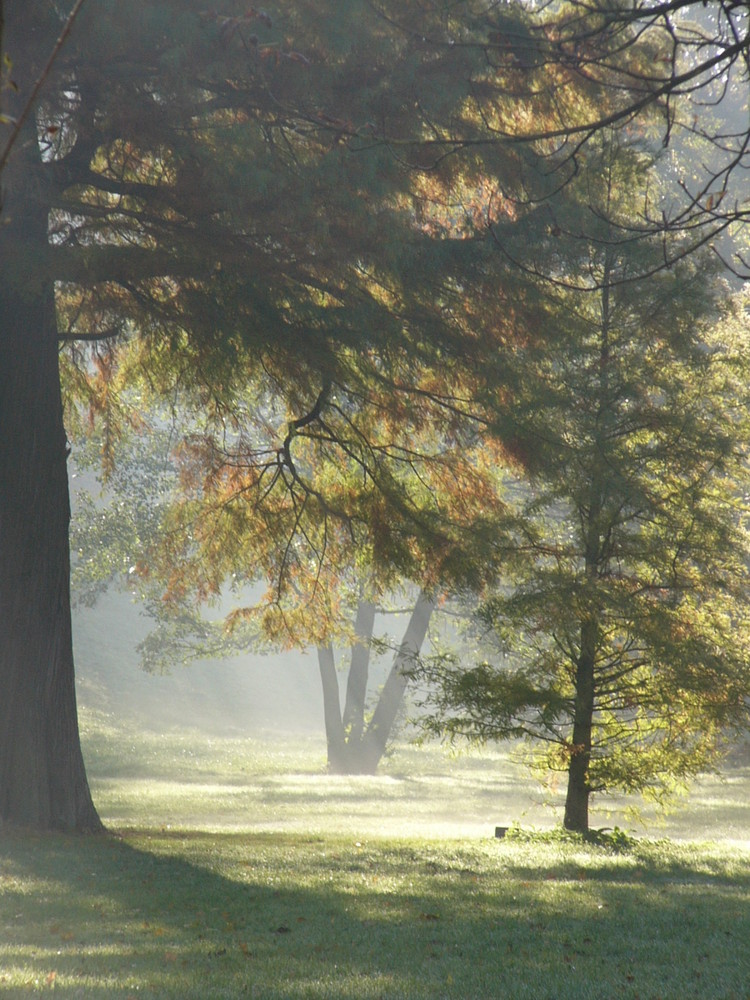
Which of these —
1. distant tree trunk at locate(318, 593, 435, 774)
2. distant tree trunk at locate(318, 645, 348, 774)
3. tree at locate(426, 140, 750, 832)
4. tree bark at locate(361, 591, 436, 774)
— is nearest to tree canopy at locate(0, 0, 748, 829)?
tree at locate(426, 140, 750, 832)

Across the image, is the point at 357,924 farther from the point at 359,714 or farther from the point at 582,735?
the point at 359,714

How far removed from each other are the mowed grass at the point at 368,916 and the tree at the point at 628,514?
1363 mm

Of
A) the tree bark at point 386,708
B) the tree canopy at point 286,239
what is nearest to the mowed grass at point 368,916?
the tree canopy at point 286,239

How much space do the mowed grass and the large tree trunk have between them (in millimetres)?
648

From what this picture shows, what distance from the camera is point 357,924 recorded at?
6.09 metres

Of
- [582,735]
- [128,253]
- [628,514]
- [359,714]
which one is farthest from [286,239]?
[359,714]

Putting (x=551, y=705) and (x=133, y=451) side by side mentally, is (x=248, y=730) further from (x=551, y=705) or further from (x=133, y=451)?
(x=551, y=705)

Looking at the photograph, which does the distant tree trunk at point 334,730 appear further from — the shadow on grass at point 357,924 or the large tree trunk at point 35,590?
the shadow on grass at point 357,924

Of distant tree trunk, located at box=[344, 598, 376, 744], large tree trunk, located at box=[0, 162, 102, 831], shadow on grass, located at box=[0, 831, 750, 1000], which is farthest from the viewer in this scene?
distant tree trunk, located at box=[344, 598, 376, 744]

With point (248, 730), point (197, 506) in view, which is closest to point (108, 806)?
A: point (197, 506)

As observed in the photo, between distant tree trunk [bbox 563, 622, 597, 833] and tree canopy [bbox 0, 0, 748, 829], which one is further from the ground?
tree canopy [bbox 0, 0, 748, 829]

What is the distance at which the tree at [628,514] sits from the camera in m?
9.41

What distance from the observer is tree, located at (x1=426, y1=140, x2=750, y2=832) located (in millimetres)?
9414

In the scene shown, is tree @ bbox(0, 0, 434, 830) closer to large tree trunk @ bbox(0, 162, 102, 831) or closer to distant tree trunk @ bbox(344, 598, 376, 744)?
large tree trunk @ bbox(0, 162, 102, 831)
